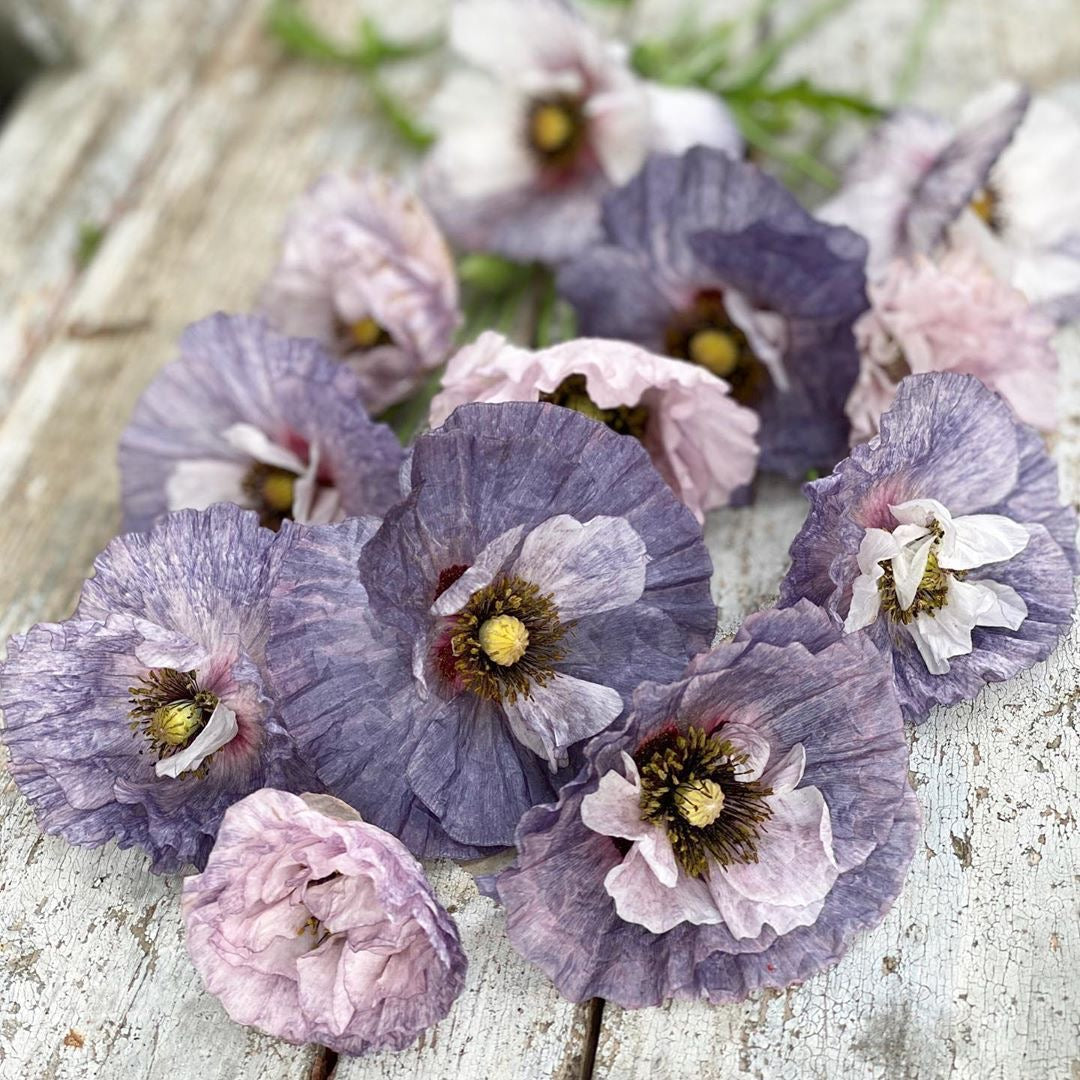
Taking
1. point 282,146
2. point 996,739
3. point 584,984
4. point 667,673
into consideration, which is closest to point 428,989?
point 584,984

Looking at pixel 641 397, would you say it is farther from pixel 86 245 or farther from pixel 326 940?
pixel 86 245

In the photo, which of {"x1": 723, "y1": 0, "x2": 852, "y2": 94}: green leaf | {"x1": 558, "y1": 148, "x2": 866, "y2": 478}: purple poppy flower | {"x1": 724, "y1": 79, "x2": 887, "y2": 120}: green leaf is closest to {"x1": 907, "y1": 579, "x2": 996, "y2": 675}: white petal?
{"x1": 558, "y1": 148, "x2": 866, "y2": 478}: purple poppy flower

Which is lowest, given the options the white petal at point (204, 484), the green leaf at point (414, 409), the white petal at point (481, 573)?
the green leaf at point (414, 409)

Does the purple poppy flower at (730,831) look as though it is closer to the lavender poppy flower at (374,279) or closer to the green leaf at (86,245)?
the lavender poppy flower at (374,279)

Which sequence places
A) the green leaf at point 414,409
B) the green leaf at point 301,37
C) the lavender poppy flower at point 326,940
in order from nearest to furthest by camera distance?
the lavender poppy flower at point 326,940 < the green leaf at point 414,409 < the green leaf at point 301,37

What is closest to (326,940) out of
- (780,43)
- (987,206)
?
(987,206)

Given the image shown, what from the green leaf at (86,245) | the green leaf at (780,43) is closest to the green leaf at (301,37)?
the green leaf at (86,245)
